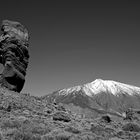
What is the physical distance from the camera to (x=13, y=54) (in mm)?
39375

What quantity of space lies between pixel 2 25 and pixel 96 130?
32.3 metres

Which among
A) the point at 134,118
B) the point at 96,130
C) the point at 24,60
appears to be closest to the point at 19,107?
the point at 96,130

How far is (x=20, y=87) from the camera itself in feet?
130

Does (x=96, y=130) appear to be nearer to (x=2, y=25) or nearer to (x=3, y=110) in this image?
(x=3, y=110)

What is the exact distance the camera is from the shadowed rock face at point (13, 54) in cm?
3769

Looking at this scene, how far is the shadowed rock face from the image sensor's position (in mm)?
37688

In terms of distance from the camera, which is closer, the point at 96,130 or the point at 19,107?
the point at 96,130

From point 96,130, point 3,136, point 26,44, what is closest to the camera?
point 3,136

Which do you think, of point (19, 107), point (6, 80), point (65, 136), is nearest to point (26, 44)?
point (6, 80)

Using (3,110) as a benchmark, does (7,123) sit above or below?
below

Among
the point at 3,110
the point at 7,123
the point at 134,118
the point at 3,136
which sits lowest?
the point at 3,136

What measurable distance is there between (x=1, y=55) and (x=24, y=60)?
404cm

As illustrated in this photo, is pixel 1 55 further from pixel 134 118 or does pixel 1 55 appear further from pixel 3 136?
pixel 3 136

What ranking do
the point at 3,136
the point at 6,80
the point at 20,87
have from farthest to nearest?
the point at 20,87 < the point at 6,80 < the point at 3,136
